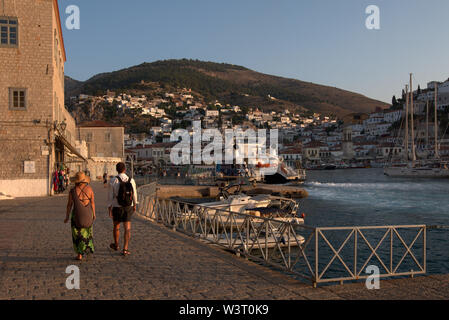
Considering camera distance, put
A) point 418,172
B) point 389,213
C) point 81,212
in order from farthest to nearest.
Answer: point 418,172 < point 389,213 < point 81,212

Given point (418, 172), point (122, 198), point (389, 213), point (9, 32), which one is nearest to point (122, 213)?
point (122, 198)

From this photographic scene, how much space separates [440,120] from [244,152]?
10480 centimetres

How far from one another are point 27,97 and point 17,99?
0.53 meters

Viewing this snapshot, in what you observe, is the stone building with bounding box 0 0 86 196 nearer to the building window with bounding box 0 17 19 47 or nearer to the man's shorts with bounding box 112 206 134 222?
the building window with bounding box 0 17 19 47

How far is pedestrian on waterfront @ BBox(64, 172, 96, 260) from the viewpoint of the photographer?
7.36 meters

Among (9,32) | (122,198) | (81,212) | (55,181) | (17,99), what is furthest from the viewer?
(55,181)

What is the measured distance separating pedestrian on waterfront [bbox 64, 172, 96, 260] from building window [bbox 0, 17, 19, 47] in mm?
17626

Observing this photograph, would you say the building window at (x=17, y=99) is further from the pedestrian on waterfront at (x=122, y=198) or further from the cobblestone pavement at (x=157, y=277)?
the pedestrian on waterfront at (x=122, y=198)

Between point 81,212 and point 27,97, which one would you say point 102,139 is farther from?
point 81,212

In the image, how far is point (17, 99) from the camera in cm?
2183

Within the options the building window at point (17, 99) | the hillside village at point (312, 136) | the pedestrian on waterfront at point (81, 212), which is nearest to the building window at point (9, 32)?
the building window at point (17, 99)

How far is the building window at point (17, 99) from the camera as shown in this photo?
854 inches
